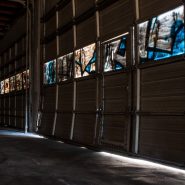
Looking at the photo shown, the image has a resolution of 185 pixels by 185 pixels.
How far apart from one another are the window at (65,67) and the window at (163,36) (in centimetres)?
502

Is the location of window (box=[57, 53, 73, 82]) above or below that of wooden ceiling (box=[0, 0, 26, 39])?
below

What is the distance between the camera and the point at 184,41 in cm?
809

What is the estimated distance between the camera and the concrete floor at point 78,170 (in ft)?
23.3

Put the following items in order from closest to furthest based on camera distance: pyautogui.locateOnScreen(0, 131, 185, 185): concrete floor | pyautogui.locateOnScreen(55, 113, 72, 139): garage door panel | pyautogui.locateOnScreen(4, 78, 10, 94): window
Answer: pyautogui.locateOnScreen(0, 131, 185, 185): concrete floor
pyautogui.locateOnScreen(55, 113, 72, 139): garage door panel
pyautogui.locateOnScreen(4, 78, 10, 94): window

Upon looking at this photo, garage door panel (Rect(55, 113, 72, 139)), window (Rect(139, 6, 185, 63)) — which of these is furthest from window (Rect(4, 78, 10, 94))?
window (Rect(139, 6, 185, 63))

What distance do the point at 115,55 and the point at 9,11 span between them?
13.2m

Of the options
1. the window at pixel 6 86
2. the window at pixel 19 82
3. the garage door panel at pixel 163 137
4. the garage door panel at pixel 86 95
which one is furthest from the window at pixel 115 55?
the window at pixel 6 86

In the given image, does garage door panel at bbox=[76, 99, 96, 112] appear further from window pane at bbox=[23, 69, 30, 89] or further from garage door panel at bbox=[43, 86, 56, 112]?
window pane at bbox=[23, 69, 30, 89]

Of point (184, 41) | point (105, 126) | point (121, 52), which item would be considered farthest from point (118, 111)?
point (184, 41)

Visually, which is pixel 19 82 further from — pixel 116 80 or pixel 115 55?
pixel 116 80

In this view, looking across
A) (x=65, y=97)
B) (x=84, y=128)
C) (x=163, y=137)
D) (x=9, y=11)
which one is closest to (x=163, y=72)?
(x=163, y=137)

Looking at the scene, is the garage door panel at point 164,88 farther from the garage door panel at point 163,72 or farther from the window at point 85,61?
the window at point 85,61

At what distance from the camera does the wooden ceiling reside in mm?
20806

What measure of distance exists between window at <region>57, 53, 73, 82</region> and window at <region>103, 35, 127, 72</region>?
9.56 ft
